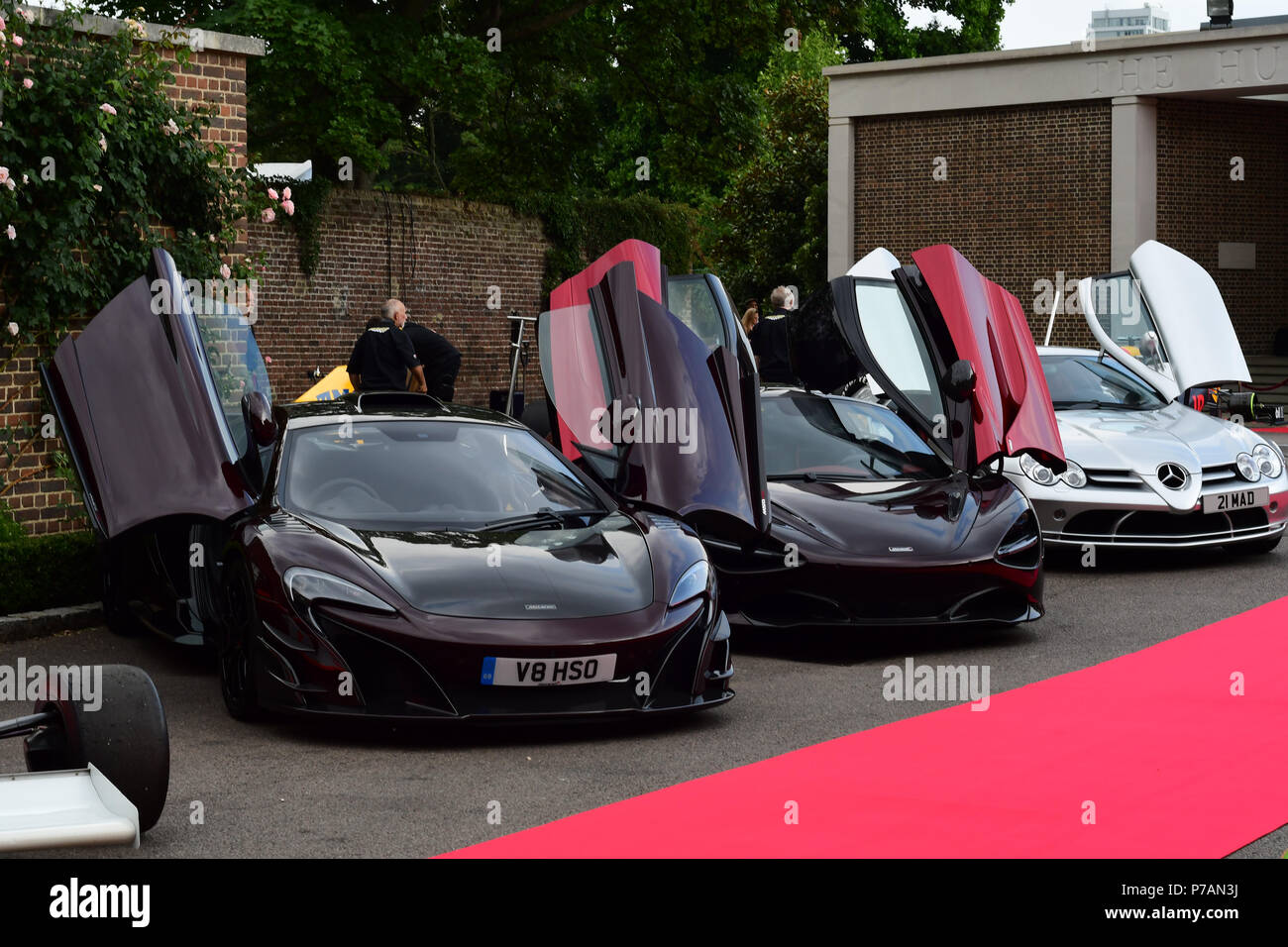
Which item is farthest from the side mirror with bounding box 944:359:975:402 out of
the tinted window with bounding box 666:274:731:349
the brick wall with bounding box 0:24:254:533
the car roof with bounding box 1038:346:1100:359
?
the brick wall with bounding box 0:24:254:533

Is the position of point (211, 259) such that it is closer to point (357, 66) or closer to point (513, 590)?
point (513, 590)

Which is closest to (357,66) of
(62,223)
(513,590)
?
(62,223)

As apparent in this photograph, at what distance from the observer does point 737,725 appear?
6.62 m

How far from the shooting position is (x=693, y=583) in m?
6.64

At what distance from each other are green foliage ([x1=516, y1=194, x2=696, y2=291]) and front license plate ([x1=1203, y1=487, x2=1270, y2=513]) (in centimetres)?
1638

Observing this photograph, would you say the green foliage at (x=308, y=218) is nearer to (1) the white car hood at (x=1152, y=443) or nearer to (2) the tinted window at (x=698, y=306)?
(1) the white car hood at (x=1152, y=443)

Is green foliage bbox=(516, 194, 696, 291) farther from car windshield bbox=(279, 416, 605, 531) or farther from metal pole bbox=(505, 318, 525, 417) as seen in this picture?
car windshield bbox=(279, 416, 605, 531)

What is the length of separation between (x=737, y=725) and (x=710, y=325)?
110 inches

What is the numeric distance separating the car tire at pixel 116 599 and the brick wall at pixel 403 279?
12292mm

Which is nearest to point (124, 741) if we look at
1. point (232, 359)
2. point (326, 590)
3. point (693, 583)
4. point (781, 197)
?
point (326, 590)

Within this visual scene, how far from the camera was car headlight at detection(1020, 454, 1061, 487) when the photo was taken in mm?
10844

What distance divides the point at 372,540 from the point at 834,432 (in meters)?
3.89

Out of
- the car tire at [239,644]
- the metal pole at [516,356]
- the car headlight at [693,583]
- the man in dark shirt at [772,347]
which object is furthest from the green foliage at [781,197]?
the car tire at [239,644]

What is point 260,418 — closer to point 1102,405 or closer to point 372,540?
point 372,540
